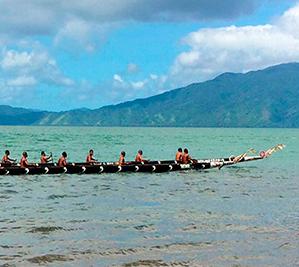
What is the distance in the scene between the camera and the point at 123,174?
140 ft

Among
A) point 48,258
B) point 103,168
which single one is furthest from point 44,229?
point 103,168

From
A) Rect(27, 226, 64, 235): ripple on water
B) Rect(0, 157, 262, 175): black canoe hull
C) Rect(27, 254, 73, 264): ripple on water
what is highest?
Rect(0, 157, 262, 175): black canoe hull

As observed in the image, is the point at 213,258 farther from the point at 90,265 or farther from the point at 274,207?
the point at 274,207

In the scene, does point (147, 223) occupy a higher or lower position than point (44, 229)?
higher

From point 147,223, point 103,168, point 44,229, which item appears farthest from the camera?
point 103,168

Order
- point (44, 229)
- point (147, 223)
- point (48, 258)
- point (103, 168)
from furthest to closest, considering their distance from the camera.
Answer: point (103, 168) → point (147, 223) → point (44, 229) → point (48, 258)

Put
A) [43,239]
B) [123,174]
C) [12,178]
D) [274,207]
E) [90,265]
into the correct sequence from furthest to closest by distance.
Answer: [123,174]
[12,178]
[274,207]
[43,239]
[90,265]

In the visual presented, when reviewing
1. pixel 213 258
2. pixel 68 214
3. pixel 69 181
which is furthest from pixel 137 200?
pixel 213 258

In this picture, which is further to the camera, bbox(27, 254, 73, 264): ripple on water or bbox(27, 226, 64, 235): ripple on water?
bbox(27, 226, 64, 235): ripple on water

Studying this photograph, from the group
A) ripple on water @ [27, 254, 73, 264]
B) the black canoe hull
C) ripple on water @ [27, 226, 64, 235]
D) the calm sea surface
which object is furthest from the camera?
the black canoe hull

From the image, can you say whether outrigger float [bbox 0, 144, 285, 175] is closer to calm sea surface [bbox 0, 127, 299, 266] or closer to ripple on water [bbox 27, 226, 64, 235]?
calm sea surface [bbox 0, 127, 299, 266]

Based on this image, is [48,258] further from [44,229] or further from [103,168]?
[103,168]

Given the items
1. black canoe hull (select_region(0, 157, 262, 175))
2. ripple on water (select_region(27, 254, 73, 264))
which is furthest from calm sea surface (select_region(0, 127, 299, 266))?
black canoe hull (select_region(0, 157, 262, 175))

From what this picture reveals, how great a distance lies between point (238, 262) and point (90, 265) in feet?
14.8
